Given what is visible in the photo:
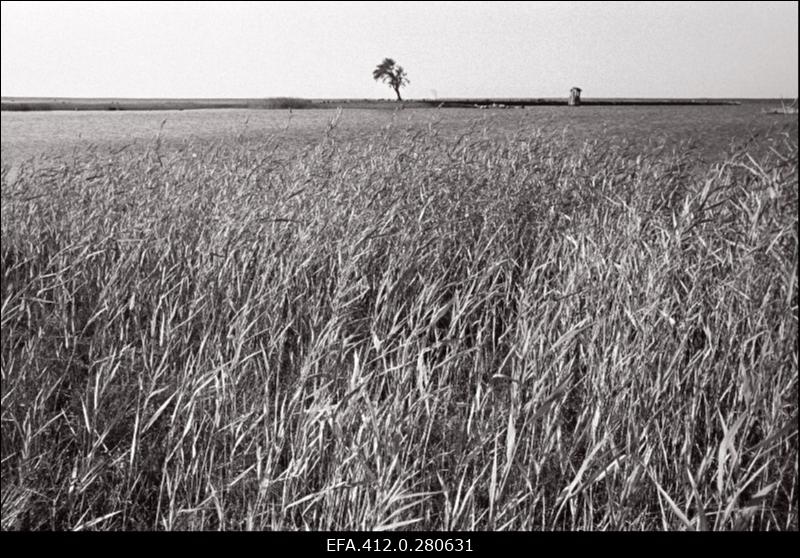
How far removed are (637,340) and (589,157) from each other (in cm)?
398

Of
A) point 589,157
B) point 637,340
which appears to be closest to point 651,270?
point 637,340

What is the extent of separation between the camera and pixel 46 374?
257cm

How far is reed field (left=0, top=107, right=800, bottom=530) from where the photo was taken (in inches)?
74.9

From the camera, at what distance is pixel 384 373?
1.86m

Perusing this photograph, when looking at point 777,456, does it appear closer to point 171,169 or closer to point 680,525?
point 680,525

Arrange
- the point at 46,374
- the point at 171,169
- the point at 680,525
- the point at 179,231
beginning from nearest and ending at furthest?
the point at 680,525
the point at 46,374
the point at 179,231
the point at 171,169

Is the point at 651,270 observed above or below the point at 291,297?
above
